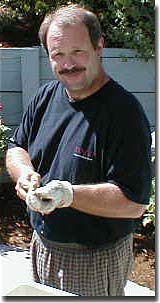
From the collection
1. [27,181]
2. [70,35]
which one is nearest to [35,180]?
A: [27,181]

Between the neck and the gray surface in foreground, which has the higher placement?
the neck

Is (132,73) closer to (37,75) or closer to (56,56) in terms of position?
(37,75)

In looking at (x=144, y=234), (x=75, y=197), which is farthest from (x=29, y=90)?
(x=75, y=197)

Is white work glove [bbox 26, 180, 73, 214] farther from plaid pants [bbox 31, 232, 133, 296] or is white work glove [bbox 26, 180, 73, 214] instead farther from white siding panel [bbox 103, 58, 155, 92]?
white siding panel [bbox 103, 58, 155, 92]

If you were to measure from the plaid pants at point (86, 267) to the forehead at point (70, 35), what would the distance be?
56 centimetres

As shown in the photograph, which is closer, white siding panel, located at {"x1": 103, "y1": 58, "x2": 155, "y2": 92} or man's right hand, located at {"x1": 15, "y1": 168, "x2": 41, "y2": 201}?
man's right hand, located at {"x1": 15, "y1": 168, "x2": 41, "y2": 201}

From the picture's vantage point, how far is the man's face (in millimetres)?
1505

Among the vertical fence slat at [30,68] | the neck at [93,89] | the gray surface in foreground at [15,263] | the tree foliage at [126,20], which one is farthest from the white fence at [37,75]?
the neck at [93,89]

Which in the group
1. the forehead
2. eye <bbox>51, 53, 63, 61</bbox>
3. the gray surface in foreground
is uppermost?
the forehead

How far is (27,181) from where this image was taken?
61.7 inches

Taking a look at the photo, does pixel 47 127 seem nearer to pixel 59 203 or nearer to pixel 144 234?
pixel 59 203

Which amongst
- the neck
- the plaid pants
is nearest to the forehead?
the neck

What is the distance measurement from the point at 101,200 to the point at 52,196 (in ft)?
0.43

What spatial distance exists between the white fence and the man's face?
235 centimetres
